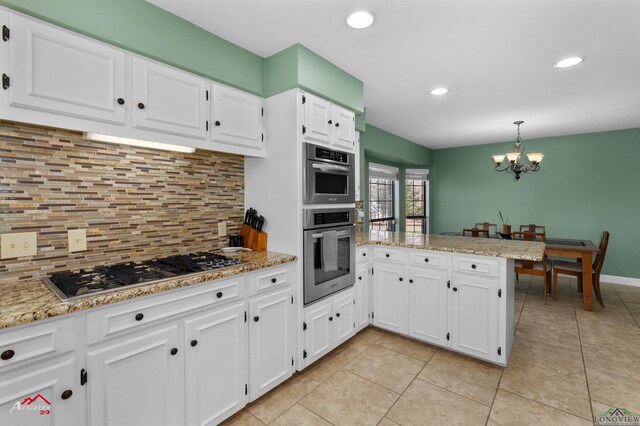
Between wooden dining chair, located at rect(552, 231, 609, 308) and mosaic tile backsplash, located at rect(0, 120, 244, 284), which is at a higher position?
mosaic tile backsplash, located at rect(0, 120, 244, 284)

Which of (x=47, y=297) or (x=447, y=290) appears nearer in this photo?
(x=47, y=297)

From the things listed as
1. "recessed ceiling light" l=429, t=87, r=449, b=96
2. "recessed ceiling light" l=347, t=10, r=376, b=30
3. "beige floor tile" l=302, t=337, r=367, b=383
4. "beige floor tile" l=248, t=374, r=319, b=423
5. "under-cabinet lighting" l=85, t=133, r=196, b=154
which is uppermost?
"recessed ceiling light" l=429, t=87, r=449, b=96

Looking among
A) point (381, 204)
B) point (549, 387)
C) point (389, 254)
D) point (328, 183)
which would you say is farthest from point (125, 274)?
point (381, 204)

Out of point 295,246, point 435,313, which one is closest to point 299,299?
point 295,246

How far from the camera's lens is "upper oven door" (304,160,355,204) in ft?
7.42

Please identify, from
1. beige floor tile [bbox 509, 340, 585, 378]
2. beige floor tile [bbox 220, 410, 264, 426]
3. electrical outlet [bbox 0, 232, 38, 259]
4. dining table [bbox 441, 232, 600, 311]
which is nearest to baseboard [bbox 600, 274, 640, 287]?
dining table [bbox 441, 232, 600, 311]

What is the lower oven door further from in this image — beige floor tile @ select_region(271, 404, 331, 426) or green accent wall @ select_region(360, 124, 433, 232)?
green accent wall @ select_region(360, 124, 433, 232)

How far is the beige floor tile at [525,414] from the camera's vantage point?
180 centimetres

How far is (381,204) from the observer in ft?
19.1

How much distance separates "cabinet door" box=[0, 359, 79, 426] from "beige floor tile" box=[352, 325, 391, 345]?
2192mm

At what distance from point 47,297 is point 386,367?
225 centimetres

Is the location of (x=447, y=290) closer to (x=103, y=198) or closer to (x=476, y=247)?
(x=476, y=247)

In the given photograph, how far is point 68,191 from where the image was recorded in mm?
1692

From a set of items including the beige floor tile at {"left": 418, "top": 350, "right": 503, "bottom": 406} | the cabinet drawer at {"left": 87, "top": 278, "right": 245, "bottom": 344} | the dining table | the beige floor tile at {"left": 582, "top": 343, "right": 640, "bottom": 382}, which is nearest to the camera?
the cabinet drawer at {"left": 87, "top": 278, "right": 245, "bottom": 344}
